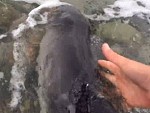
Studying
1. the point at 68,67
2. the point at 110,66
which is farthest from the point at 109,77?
the point at 68,67

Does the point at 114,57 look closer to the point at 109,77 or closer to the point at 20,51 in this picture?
the point at 109,77

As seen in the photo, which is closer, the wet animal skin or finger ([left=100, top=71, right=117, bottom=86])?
the wet animal skin

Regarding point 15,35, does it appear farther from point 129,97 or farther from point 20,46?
point 129,97

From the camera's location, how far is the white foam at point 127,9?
6.29 meters

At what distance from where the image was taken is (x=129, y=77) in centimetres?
443

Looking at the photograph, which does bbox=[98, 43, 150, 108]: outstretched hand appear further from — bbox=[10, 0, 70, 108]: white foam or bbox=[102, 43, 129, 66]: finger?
bbox=[10, 0, 70, 108]: white foam

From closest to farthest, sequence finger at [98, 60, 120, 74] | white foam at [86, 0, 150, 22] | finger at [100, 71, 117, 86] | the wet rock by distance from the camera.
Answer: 1. finger at [98, 60, 120, 74]
2. finger at [100, 71, 117, 86]
3. the wet rock
4. white foam at [86, 0, 150, 22]

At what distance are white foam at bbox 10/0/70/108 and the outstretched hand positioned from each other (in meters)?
1.06

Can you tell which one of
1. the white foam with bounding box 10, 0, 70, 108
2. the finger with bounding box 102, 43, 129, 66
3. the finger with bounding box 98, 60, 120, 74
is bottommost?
the white foam with bounding box 10, 0, 70, 108

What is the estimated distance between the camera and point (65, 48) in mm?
4754

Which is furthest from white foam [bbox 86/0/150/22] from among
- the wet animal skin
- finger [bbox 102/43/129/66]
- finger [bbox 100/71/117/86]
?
finger [bbox 102/43/129/66]

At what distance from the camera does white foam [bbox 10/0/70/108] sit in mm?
5008

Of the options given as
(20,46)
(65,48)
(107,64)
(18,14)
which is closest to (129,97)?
(107,64)

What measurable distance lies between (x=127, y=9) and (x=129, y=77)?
7.47 ft
